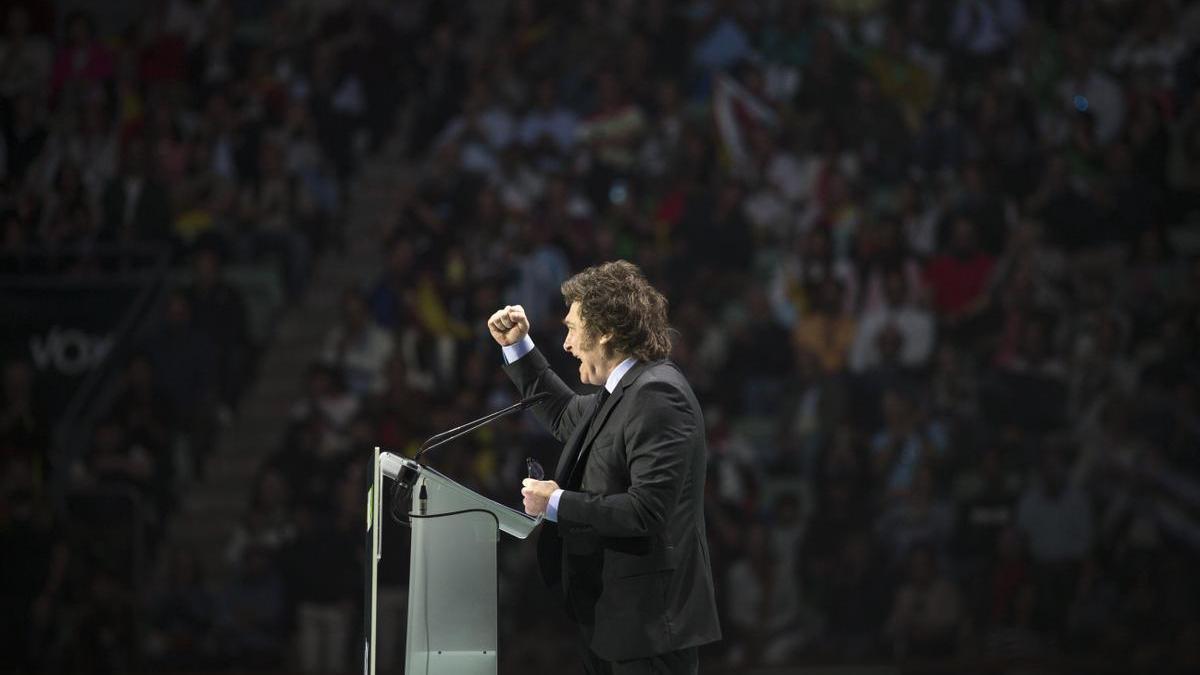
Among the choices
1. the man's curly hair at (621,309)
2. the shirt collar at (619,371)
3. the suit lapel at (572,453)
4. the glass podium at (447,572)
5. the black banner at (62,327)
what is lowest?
the glass podium at (447,572)

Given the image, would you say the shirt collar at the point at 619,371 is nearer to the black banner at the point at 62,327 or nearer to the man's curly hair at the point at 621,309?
the man's curly hair at the point at 621,309

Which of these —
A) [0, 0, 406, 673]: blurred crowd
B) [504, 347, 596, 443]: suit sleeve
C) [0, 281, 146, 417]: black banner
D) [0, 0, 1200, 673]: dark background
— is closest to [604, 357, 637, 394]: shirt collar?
[504, 347, 596, 443]: suit sleeve

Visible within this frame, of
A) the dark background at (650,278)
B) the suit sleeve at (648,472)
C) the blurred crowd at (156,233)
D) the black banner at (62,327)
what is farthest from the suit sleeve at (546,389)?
the black banner at (62,327)

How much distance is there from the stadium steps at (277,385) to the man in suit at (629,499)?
468cm

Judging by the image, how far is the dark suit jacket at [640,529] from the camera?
2.85 meters

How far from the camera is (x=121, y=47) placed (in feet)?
27.5

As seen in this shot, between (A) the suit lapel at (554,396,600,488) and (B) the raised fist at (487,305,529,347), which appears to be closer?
(A) the suit lapel at (554,396,600,488)

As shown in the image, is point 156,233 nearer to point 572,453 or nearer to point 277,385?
point 277,385

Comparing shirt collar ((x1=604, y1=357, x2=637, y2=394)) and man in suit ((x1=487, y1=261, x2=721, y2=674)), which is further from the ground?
shirt collar ((x1=604, y1=357, x2=637, y2=394))

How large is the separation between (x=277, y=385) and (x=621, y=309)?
5.16m

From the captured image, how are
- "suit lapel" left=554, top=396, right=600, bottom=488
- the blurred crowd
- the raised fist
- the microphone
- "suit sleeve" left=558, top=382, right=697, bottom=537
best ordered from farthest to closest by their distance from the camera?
the blurred crowd < the raised fist < "suit lapel" left=554, top=396, right=600, bottom=488 < the microphone < "suit sleeve" left=558, top=382, right=697, bottom=537

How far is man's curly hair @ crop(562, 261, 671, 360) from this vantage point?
2992mm

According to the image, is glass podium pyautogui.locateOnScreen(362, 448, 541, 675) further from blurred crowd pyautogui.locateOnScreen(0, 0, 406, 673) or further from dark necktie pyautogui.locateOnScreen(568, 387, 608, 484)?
blurred crowd pyautogui.locateOnScreen(0, 0, 406, 673)

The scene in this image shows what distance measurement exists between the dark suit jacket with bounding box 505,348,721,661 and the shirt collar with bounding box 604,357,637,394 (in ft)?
0.08
